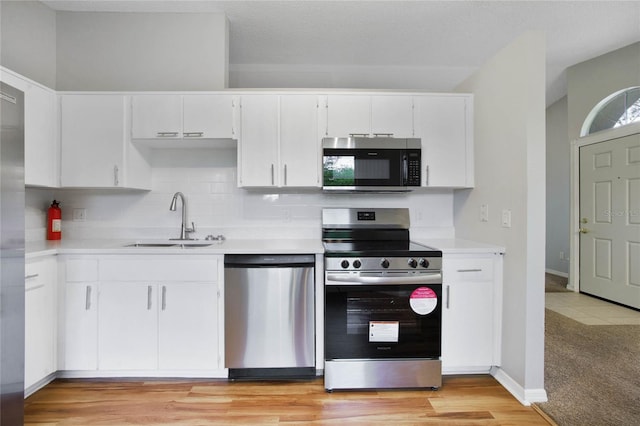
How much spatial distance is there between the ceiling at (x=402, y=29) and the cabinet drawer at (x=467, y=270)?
5.92 ft

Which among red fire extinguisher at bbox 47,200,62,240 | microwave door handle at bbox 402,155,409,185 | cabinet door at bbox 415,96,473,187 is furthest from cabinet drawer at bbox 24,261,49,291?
cabinet door at bbox 415,96,473,187

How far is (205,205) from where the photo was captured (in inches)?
115

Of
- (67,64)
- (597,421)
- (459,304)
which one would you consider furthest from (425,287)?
(67,64)

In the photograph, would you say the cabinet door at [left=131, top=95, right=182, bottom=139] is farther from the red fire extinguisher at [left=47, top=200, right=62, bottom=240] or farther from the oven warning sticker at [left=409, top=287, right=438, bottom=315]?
the oven warning sticker at [left=409, top=287, right=438, bottom=315]

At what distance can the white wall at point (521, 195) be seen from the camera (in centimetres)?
204

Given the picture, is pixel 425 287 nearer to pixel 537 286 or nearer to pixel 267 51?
pixel 537 286

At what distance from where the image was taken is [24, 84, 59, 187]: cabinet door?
2287 millimetres

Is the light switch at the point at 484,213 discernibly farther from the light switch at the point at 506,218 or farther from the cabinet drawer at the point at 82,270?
the cabinet drawer at the point at 82,270

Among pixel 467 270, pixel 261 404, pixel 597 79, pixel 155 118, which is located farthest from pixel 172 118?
pixel 597 79

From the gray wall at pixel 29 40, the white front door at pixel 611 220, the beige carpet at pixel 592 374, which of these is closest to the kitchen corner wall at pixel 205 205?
the gray wall at pixel 29 40

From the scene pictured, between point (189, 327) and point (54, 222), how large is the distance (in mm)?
1571

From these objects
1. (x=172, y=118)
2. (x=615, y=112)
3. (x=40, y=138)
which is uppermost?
(x=615, y=112)

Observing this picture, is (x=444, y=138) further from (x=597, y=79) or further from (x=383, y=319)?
(x=597, y=79)

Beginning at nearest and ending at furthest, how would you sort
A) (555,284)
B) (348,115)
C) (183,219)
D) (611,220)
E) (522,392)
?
(522,392)
(348,115)
(183,219)
(611,220)
(555,284)
